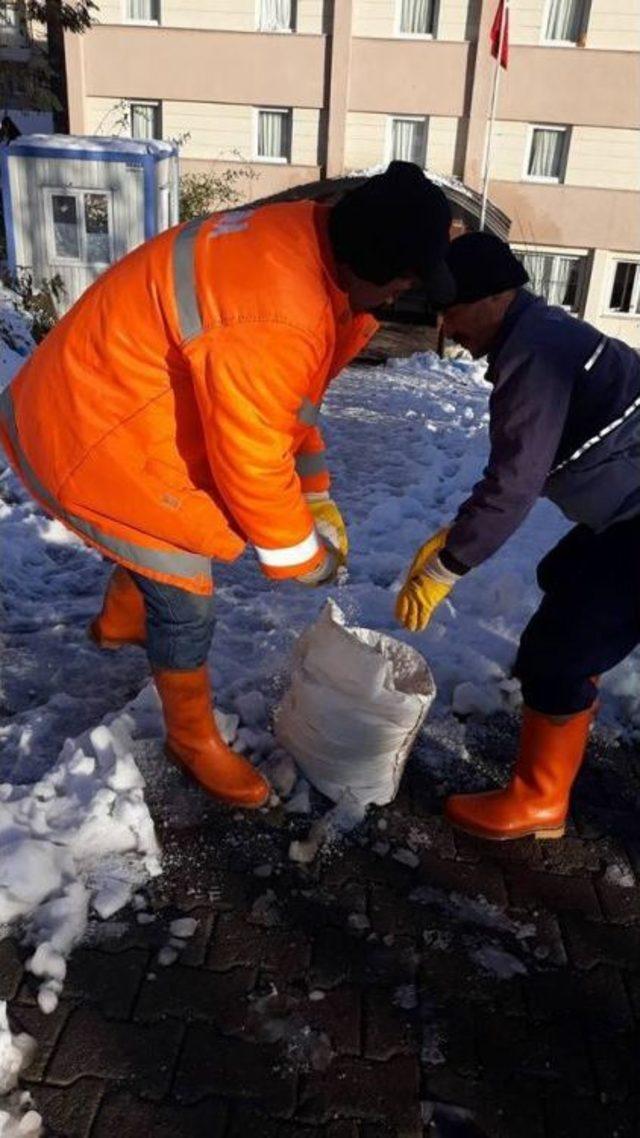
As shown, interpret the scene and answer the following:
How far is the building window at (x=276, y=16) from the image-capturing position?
17.2 metres

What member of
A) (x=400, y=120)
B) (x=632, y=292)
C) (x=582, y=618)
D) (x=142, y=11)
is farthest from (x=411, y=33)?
(x=582, y=618)

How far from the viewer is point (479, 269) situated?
2.06 metres

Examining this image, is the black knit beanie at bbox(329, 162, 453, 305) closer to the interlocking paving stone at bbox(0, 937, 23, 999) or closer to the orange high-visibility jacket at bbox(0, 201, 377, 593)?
the orange high-visibility jacket at bbox(0, 201, 377, 593)

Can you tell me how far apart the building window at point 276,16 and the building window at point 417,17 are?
7.13 ft

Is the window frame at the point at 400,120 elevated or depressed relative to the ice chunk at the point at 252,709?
elevated

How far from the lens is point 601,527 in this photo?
230 cm

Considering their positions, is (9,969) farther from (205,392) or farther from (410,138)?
(410,138)

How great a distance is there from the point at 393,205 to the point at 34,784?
180 cm

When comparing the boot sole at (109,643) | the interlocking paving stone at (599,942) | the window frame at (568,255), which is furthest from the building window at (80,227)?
the window frame at (568,255)

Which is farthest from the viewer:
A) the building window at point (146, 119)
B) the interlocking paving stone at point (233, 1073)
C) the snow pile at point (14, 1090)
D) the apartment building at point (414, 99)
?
the building window at point (146, 119)

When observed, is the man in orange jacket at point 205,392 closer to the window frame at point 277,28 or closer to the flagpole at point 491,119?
the flagpole at point 491,119

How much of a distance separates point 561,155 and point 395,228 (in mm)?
18016

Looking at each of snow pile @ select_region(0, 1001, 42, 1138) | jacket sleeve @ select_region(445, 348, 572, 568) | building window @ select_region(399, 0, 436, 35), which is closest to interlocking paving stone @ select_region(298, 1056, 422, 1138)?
snow pile @ select_region(0, 1001, 42, 1138)

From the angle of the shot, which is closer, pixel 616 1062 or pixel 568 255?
pixel 616 1062
